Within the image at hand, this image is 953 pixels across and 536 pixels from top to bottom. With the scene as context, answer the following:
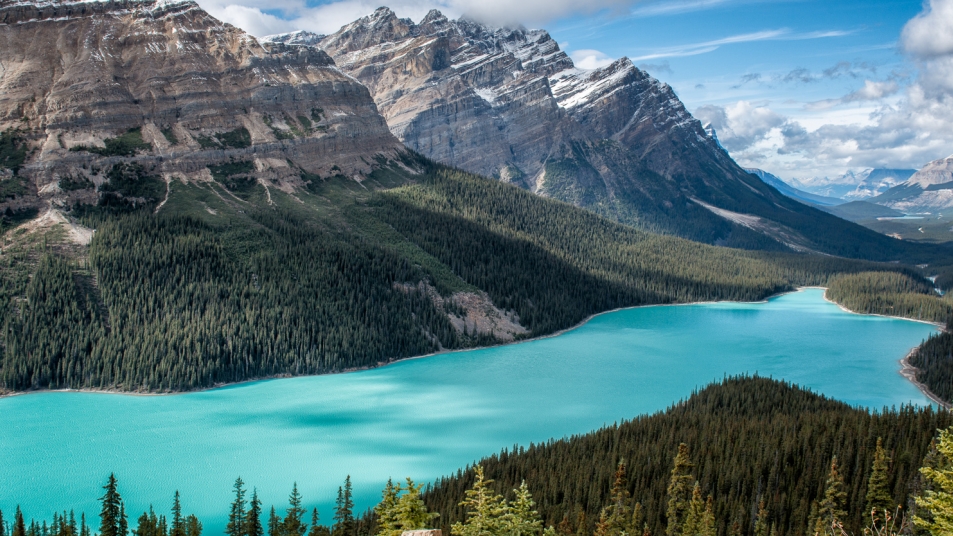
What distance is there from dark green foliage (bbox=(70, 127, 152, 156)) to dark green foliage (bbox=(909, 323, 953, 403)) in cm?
13414

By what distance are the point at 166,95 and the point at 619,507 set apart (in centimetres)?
13098

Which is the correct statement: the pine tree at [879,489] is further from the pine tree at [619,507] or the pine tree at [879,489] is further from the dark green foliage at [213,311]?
the dark green foliage at [213,311]

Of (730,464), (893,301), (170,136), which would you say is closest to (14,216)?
(170,136)

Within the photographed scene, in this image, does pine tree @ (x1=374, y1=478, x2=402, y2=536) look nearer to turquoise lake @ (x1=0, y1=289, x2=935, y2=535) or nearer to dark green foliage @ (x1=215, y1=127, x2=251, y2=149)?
turquoise lake @ (x1=0, y1=289, x2=935, y2=535)

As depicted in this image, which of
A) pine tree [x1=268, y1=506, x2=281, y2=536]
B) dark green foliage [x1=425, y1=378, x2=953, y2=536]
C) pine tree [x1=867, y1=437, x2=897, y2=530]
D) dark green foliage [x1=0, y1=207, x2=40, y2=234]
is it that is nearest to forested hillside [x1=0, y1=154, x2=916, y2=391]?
dark green foliage [x1=0, y1=207, x2=40, y2=234]

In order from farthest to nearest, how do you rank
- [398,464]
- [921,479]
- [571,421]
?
[571,421] → [398,464] → [921,479]

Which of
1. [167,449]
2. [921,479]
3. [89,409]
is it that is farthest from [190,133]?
[921,479]

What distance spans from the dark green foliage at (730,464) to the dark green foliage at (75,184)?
9097 centimetres

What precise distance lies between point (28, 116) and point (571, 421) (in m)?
108

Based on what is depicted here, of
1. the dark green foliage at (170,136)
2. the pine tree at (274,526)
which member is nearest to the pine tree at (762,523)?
the pine tree at (274,526)

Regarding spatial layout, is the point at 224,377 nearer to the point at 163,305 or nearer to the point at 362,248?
the point at 163,305

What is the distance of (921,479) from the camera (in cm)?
5575

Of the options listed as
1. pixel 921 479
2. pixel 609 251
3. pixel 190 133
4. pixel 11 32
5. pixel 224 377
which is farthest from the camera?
pixel 609 251

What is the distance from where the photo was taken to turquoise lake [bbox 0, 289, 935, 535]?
219ft
